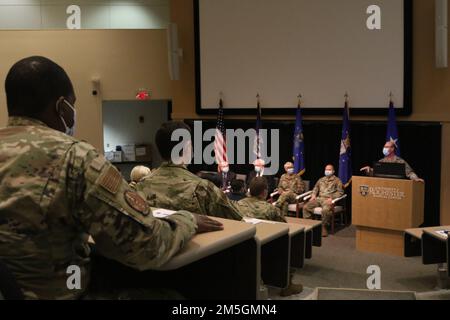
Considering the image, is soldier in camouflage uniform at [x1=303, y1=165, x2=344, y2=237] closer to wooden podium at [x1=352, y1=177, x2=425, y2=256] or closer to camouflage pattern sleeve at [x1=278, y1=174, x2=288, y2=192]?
camouflage pattern sleeve at [x1=278, y1=174, x2=288, y2=192]

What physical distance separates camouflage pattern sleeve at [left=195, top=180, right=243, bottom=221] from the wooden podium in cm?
364

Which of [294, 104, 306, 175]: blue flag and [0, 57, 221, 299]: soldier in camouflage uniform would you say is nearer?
[0, 57, 221, 299]: soldier in camouflage uniform

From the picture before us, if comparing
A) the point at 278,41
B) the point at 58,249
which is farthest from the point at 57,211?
the point at 278,41

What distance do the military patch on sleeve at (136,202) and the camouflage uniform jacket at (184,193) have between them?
0.95 metres

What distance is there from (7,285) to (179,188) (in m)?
1.27

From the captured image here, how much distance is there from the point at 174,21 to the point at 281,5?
6.29 feet

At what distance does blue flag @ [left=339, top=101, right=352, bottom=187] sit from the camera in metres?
6.86

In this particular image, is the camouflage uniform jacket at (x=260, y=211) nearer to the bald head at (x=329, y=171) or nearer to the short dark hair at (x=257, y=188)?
the short dark hair at (x=257, y=188)

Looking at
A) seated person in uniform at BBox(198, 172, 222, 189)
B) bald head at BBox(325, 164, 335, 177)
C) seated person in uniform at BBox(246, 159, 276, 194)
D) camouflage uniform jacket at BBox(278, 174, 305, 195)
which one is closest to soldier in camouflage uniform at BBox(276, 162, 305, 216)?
camouflage uniform jacket at BBox(278, 174, 305, 195)

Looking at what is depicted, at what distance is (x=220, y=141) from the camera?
7.75 m

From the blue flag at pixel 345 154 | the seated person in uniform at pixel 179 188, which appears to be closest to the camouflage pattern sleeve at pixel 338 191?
the blue flag at pixel 345 154

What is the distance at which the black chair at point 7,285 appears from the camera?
1.17 metres

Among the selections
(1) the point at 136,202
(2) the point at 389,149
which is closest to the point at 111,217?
(1) the point at 136,202

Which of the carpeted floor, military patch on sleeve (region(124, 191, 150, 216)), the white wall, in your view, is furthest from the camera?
the white wall
